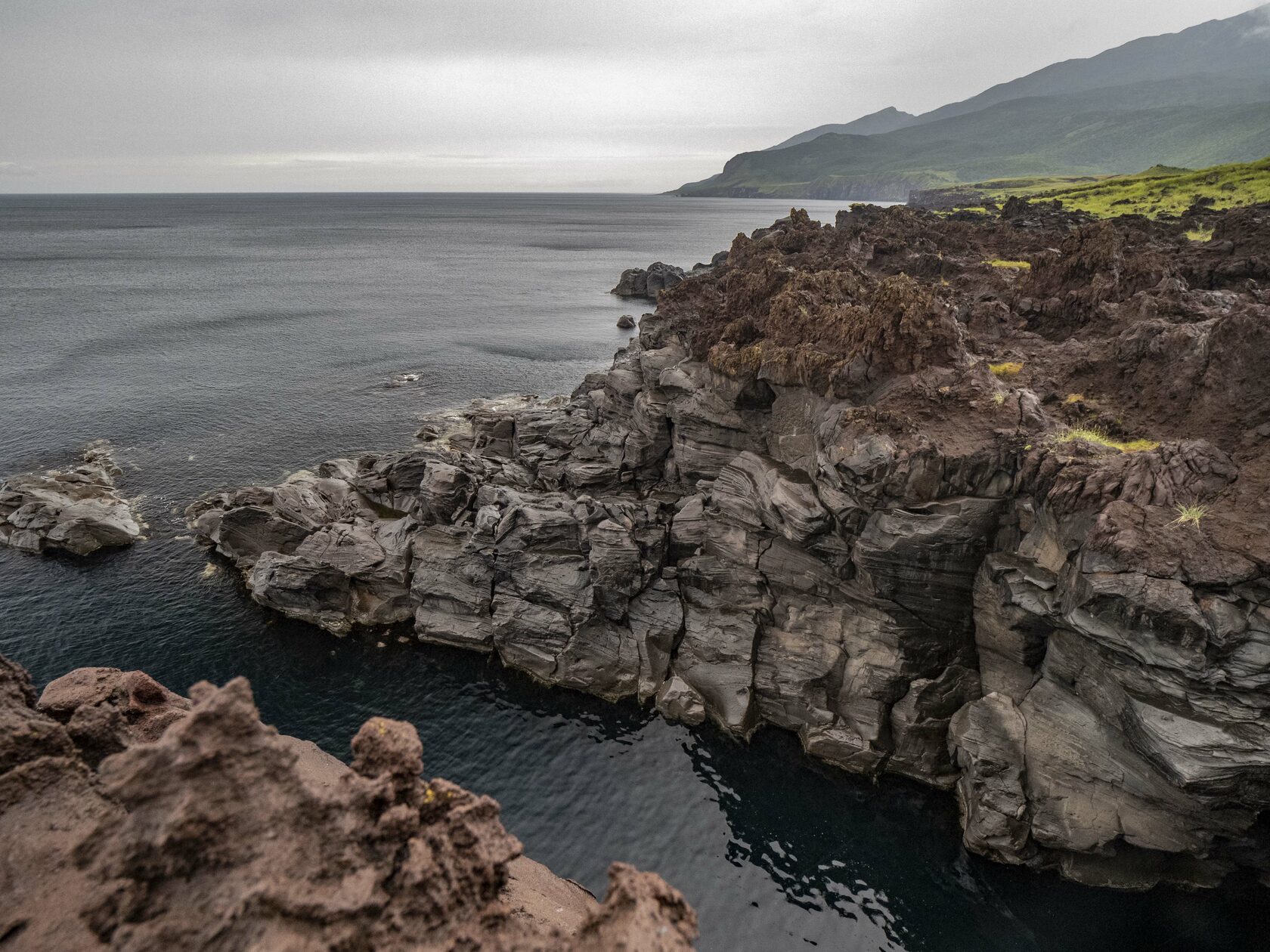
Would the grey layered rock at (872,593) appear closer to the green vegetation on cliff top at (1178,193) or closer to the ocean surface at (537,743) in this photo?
the ocean surface at (537,743)

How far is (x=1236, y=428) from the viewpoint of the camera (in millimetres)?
25656

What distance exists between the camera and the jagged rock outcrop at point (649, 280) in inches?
6078

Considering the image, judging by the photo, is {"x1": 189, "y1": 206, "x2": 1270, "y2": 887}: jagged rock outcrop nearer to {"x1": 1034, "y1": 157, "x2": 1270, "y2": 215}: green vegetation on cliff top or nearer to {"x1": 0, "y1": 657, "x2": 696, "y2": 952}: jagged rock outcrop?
{"x1": 0, "y1": 657, "x2": 696, "y2": 952}: jagged rock outcrop

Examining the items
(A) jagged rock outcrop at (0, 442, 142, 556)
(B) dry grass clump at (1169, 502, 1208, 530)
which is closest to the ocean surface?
(A) jagged rock outcrop at (0, 442, 142, 556)

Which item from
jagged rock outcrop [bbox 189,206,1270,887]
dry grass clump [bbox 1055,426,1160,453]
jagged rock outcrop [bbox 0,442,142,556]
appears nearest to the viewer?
jagged rock outcrop [bbox 189,206,1270,887]

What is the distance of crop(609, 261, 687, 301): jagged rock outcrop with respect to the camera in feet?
506

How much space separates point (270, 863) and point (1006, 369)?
1541 inches

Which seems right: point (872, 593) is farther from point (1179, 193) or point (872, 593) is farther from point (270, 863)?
point (1179, 193)

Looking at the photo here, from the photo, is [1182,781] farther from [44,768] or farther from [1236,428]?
[44,768]

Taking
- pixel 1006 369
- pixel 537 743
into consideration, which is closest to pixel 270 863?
pixel 537 743

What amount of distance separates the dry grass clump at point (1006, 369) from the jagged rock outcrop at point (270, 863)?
33.1 m

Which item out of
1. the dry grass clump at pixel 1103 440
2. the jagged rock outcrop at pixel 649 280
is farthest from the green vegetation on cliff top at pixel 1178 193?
the jagged rock outcrop at pixel 649 280

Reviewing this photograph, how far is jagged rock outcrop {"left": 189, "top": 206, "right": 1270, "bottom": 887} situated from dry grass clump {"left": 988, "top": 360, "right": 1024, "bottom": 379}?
69 cm

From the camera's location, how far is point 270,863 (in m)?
12.3
